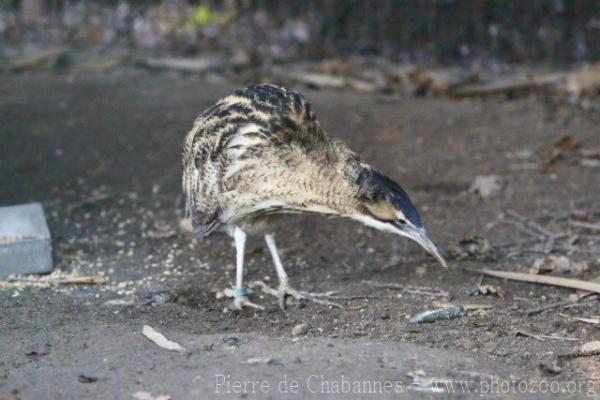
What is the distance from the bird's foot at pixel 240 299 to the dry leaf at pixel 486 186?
316 centimetres

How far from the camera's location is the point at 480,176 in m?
10.4

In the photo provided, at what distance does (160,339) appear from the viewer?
669cm

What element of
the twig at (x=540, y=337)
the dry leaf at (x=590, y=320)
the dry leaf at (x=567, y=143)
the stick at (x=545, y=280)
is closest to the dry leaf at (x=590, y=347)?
the twig at (x=540, y=337)

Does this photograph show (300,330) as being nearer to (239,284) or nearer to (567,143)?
(239,284)

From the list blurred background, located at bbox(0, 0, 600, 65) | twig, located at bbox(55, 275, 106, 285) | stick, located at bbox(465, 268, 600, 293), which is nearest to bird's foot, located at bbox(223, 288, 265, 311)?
twig, located at bbox(55, 275, 106, 285)

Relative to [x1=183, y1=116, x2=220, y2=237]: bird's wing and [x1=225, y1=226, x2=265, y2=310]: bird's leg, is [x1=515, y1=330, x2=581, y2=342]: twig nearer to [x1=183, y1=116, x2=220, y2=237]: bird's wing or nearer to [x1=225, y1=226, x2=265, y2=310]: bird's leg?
[x1=225, y1=226, x2=265, y2=310]: bird's leg

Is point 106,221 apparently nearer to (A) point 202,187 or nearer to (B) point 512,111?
(A) point 202,187

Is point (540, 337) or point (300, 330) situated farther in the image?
point (300, 330)

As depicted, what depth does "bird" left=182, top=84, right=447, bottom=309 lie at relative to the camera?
22.7 feet

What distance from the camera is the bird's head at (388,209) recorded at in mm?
6773

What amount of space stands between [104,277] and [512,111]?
5.80 meters

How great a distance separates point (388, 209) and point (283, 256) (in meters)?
2.12

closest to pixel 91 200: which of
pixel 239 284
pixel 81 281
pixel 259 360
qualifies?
pixel 81 281

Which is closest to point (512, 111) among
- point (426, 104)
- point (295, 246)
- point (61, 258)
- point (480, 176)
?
point (426, 104)
